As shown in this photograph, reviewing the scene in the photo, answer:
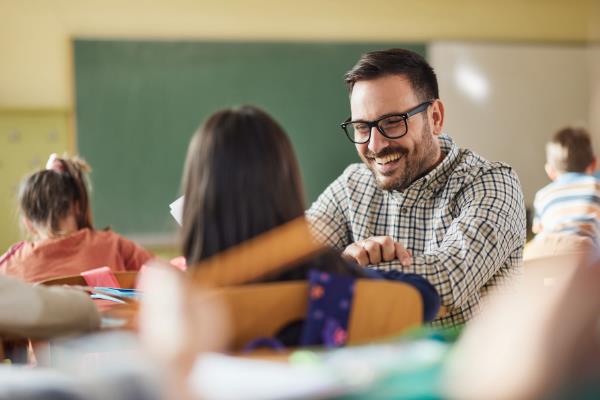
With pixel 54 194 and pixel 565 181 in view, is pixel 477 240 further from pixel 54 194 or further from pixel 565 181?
pixel 565 181

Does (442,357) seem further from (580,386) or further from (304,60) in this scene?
(304,60)

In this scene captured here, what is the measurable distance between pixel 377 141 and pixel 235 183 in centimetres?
97

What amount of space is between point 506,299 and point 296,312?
0.43m

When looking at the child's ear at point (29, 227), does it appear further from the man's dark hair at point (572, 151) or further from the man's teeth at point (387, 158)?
the man's dark hair at point (572, 151)

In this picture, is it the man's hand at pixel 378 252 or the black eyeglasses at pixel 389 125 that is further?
the black eyeglasses at pixel 389 125

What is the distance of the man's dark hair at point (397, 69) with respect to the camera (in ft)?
6.32

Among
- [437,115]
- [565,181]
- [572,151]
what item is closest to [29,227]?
[437,115]

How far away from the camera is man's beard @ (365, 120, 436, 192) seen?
1.94m

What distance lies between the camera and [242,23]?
5.30 metres

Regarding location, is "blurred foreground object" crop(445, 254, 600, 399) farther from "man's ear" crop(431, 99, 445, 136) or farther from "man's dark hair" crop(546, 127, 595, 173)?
"man's dark hair" crop(546, 127, 595, 173)

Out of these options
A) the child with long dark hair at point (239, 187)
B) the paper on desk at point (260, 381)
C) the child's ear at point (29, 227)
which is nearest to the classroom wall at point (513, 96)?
the child's ear at point (29, 227)

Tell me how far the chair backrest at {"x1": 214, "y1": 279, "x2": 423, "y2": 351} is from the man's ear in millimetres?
1066

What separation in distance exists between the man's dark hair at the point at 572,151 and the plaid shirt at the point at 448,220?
1.93m

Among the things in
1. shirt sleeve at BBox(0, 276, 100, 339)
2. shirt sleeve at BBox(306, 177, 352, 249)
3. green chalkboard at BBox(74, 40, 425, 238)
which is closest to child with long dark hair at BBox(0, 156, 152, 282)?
shirt sleeve at BBox(306, 177, 352, 249)
